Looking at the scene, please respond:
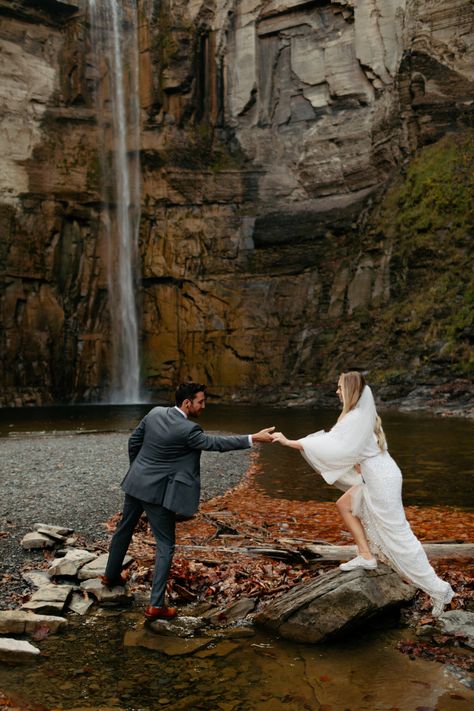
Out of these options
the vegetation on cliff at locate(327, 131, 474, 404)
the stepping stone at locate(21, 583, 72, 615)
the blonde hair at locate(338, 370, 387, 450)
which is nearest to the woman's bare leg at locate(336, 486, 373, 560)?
the blonde hair at locate(338, 370, 387, 450)

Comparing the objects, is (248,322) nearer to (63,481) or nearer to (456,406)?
(456,406)

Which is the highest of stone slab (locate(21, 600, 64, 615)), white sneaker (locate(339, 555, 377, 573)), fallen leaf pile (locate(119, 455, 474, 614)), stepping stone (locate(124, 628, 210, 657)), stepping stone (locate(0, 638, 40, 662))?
white sneaker (locate(339, 555, 377, 573))

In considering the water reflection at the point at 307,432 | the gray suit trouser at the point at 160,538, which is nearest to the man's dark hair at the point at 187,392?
the gray suit trouser at the point at 160,538

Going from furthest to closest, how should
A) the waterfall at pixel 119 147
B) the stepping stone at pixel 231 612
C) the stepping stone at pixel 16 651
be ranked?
the waterfall at pixel 119 147
the stepping stone at pixel 231 612
the stepping stone at pixel 16 651

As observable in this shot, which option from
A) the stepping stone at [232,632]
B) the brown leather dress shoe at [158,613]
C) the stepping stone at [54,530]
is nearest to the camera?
the stepping stone at [232,632]

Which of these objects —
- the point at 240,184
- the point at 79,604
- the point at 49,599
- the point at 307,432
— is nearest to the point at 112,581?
the point at 79,604

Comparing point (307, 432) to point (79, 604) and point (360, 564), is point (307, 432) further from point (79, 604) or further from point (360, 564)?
point (79, 604)

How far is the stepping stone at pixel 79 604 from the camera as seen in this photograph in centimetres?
627

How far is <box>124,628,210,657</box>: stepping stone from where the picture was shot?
18.0 feet

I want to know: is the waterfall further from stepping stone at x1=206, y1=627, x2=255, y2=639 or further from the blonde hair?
stepping stone at x1=206, y1=627, x2=255, y2=639

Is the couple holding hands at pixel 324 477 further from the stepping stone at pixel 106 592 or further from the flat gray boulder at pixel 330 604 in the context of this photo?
the flat gray boulder at pixel 330 604

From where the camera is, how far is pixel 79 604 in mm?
6363

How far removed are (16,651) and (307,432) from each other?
19.7m

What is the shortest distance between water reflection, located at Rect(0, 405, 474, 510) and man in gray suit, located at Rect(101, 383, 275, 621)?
6909 millimetres
